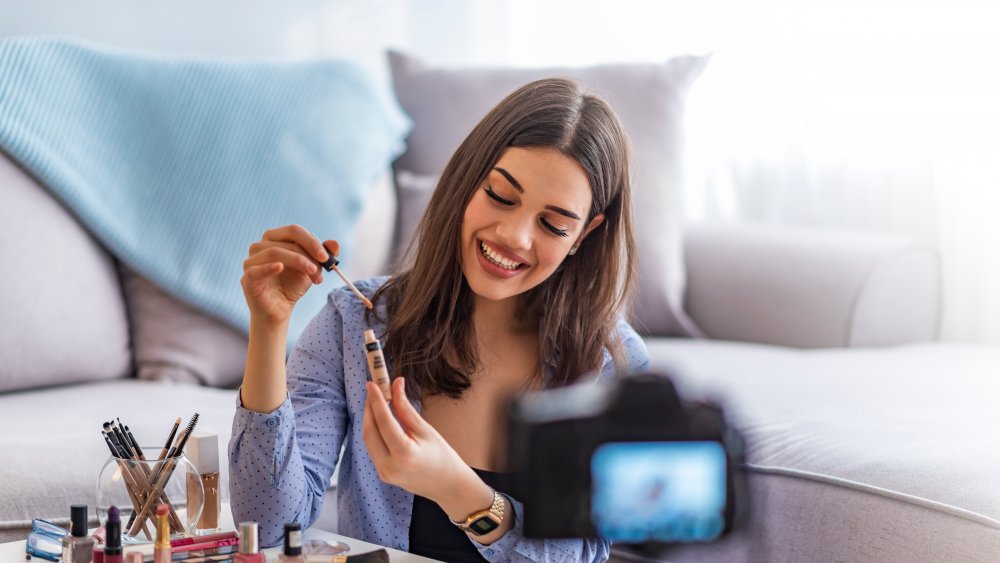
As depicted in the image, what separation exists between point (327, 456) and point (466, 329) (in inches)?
7.9

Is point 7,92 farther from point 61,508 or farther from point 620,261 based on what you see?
point 620,261

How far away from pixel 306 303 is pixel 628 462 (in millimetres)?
1363

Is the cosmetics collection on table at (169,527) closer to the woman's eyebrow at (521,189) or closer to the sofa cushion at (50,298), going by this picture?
the woman's eyebrow at (521,189)

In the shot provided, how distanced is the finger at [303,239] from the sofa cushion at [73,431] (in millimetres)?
377

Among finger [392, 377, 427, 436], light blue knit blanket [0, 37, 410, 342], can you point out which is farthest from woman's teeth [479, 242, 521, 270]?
light blue knit blanket [0, 37, 410, 342]

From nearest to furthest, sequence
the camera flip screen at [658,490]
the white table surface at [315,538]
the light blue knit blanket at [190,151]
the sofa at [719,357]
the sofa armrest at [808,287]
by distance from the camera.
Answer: the camera flip screen at [658,490]
the white table surface at [315,538]
the sofa at [719,357]
the light blue knit blanket at [190,151]
the sofa armrest at [808,287]

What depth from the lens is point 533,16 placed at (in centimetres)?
248

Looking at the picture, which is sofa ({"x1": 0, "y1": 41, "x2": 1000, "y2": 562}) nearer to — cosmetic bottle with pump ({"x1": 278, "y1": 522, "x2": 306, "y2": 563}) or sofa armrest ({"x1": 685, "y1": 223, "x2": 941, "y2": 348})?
sofa armrest ({"x1": 685, "y1": 223, "x2": 941, "y2": 348})

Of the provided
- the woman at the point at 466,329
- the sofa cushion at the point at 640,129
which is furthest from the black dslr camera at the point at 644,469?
the sofa cushion at the point at 640,129

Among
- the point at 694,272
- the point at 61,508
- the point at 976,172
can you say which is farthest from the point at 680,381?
the point at 976,172

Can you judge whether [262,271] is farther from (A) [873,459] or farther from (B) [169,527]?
(A) [873,459]

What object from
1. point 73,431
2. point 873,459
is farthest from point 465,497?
point 73,431

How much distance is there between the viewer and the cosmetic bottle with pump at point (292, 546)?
2.48 feet

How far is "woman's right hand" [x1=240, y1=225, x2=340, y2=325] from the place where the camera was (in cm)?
84
